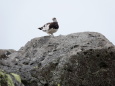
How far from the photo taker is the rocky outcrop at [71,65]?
44.6 feet

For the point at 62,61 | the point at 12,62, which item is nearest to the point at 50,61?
the point at 62,61

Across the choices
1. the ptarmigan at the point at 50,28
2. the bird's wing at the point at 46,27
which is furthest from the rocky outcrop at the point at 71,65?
the bird's wing at the point at 46,27

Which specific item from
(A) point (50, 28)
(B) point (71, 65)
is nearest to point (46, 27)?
(A) point (50, 28)

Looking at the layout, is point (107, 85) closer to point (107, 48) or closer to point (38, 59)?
point (107, 48)

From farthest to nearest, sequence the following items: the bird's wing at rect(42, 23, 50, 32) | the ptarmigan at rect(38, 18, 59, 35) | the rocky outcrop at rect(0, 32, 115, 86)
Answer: the bird's wing at rect(42, 23, 50, 32) → the ptarmigan at rect(38, 18, 59, 35) → the rocky outcrop at rect(0, 32, 115, 86)

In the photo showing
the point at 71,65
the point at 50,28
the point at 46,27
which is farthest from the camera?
the point at 46,27

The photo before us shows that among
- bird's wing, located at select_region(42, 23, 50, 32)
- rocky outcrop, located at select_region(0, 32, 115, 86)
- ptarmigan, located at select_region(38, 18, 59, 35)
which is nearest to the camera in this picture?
rocky outcrop, located at select_region(0, 32, 115, 86)

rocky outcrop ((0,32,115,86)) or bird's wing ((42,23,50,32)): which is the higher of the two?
bird's wing ((42,23,50,32))

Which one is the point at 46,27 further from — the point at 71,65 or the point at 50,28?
the point at 71,65

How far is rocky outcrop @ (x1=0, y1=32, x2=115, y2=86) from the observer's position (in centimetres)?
1359

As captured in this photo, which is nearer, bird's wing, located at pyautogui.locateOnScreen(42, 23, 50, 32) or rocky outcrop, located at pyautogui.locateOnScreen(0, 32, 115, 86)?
rocky outcrop, located at pyautogui.locateOnScreen(0, 32, 115, 86)

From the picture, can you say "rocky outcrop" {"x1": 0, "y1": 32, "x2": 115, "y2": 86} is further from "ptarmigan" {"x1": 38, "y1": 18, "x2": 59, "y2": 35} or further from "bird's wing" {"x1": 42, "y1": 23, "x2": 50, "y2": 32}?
"bird's wing" {"x1": 42, "y1": 23, "x2": 50, "y2": 32}

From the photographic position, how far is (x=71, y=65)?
1382cm

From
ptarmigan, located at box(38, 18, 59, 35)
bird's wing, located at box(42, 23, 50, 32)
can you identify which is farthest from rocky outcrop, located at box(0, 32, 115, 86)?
bird's wing, located at box(42, 23, 50, 32)
